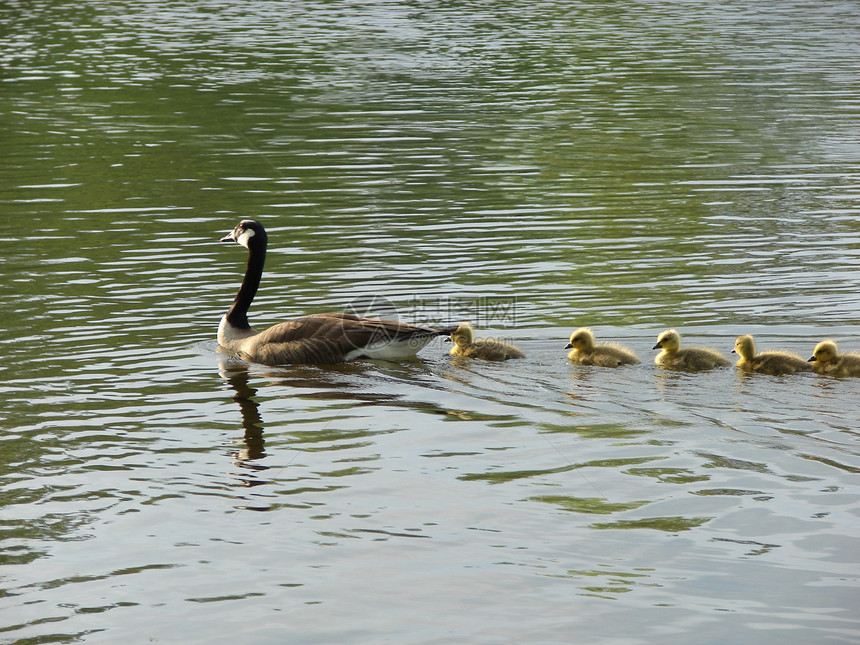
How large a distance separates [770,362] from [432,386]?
128 inches

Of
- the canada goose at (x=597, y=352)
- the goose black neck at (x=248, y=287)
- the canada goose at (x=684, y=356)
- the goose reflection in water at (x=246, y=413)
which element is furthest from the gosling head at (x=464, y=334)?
the goose black neck at (x=248, y=287)

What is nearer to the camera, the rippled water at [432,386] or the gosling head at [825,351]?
the rippled water at [432,386]

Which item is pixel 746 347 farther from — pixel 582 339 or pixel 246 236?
pixel 246 236

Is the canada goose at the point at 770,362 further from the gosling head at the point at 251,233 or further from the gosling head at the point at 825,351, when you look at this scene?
the gosling head at the point at 251,233

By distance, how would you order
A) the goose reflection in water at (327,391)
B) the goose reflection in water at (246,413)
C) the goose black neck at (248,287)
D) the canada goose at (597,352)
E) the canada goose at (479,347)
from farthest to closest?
the goose black neck at (248,287), the canada goose at (479,347), the canada goose at (597,352), the goose reflection in water at (327,391), the goose reflection in water at (246,413)

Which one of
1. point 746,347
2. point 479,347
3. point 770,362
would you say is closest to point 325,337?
point 479,347

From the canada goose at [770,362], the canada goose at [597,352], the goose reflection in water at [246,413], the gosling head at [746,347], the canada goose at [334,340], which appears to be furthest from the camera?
the canada goose at [334,340]

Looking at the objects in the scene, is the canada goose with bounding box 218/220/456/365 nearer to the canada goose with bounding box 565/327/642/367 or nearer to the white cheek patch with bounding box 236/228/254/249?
the canada goose with bounding box 565/327/642/367

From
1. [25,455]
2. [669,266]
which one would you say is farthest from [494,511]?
[669,266]

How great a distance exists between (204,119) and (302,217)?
36.7 ft

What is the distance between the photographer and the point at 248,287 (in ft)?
42.3

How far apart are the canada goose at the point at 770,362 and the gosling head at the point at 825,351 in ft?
0.44

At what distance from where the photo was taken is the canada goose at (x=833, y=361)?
10461 mm

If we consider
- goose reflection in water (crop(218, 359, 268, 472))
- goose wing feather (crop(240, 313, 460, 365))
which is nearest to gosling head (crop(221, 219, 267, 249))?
goose wing feather (crop(240, 313, 460, 365))
